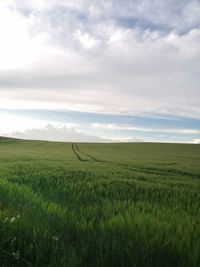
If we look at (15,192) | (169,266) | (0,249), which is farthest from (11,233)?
(15,192)

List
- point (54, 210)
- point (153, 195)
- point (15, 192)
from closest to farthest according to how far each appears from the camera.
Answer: point (54, 210), point (15, 192), point (153, 195)

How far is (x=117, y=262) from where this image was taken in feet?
11.4

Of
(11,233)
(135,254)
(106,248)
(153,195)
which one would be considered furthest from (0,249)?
(153,195)

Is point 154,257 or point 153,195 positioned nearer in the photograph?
point 154,257

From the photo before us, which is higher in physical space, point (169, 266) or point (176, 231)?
point (176, 231)

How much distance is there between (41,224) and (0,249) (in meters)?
0.91

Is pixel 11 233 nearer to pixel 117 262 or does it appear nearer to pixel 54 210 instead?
pixel 54 210

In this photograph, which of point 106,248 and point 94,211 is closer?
point 106,248

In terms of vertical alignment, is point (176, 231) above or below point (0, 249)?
above

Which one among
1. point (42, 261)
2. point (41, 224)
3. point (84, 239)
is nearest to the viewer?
point (42, 261)

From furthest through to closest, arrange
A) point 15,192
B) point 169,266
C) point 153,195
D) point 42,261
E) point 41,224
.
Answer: point 153,195
point 15,192
point 41,224
point 42,261
point 169,266

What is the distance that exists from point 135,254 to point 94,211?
2.02 meters

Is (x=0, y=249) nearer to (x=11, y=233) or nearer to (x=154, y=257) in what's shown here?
(x=11, y=233)

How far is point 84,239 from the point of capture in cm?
407
